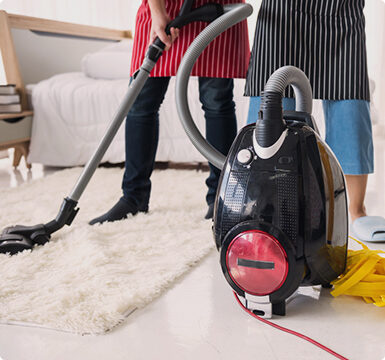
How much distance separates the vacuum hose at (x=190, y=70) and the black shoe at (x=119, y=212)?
0.48 metres

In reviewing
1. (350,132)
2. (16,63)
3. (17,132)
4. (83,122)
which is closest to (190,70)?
(350,132)

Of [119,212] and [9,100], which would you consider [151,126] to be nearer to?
[119,212]

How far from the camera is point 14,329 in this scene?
2.66 feet

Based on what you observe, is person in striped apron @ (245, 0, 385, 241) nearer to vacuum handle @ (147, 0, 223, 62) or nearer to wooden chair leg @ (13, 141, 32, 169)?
vacuum handle @ (147, 0, 223, 62)

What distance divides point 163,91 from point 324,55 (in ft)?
1.64

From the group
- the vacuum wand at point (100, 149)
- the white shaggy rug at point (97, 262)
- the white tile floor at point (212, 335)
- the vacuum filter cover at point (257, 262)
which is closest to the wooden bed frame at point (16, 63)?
the white shaggy rug at point (97, 262)

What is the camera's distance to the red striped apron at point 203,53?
137cm

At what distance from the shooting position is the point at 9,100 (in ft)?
7.82

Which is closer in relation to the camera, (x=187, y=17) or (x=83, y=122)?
(x=187, y=17)

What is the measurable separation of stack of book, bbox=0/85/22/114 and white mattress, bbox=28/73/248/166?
102 millimetres

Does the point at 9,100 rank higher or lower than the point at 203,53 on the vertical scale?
lower

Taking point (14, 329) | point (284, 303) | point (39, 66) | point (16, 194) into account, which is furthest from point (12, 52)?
point (284, 303)

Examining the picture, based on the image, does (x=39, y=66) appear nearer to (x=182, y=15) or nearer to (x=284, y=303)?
(x=182, y=15)

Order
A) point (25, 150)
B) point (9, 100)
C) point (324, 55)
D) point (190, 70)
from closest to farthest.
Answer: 1. point (190, 70)
2. point (324, 55)
3. point (9, 100)
4. point (25, 150)
